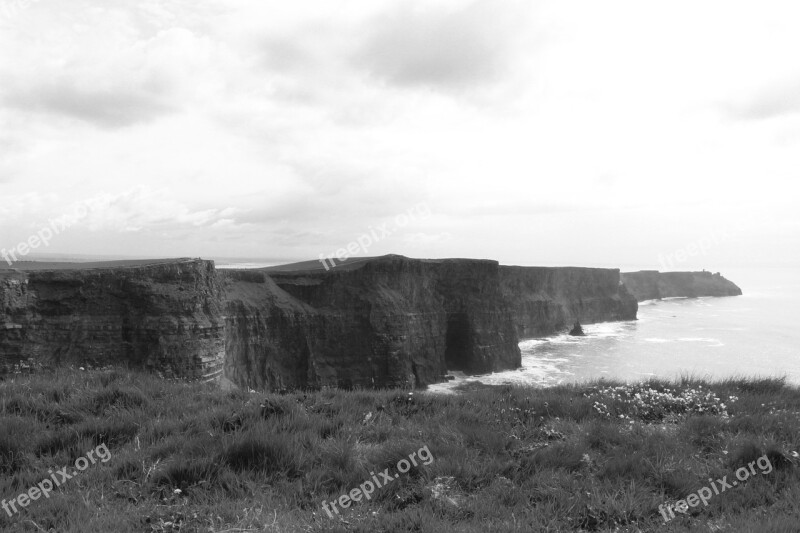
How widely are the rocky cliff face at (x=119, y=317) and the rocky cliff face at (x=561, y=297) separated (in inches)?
1495

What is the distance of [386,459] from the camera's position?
5.30 meters

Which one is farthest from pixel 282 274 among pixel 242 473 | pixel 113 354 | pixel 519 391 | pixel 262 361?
pixel 242 473

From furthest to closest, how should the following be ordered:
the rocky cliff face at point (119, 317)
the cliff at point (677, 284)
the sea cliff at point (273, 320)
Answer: the cliff at point (677, 284) < the sea cliff at point (273, 320) < the rocky cliff face at point (119, 317)

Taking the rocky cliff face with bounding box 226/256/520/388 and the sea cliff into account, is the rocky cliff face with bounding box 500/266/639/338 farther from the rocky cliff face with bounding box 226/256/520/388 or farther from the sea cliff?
the rocky cliff face with bounding box 226/256/520/388

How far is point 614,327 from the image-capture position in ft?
241

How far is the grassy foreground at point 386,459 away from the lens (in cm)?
414

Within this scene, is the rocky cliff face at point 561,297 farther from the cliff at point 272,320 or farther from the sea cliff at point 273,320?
the cliff at point 272,320

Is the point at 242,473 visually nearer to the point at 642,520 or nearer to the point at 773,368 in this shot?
the point at 642,520

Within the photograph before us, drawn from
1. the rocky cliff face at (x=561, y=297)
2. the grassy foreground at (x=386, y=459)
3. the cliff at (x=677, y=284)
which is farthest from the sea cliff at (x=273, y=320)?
the cliff at (x=677, y=284)

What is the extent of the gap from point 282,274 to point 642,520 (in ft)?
109

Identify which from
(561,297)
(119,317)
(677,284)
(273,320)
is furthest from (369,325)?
(677,284)

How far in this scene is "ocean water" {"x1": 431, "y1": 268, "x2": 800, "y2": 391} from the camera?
37166mm

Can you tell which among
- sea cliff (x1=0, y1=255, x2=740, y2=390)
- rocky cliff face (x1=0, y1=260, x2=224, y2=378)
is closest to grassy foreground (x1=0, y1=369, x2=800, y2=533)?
rocky cliff face (x1=0, y1=260, x2=224, y2=378)

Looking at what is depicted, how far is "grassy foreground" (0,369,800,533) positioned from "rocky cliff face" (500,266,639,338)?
47.2m
